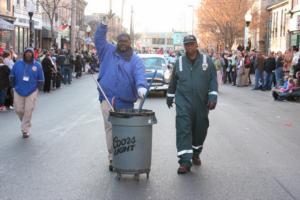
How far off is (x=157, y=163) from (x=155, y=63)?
14.3 m

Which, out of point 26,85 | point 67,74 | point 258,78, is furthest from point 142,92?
point 67,74

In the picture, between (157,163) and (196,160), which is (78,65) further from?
(196,160)

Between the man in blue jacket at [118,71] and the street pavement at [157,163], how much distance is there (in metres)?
0.85

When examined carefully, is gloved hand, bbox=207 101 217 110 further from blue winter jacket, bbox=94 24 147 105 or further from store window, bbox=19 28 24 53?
store window, bbox=19 28 24 53

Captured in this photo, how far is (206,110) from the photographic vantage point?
7.98 metres

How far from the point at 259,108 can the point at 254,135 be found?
650 centimetres

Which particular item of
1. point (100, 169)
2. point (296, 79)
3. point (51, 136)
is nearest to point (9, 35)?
point (296, 79)

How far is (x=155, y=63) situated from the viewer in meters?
22.6

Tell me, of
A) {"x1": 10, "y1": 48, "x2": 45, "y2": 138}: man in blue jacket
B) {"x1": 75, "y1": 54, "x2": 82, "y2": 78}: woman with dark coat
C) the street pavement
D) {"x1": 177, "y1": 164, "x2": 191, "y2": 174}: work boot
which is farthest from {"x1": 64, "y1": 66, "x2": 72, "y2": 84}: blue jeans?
{"x1": 177, "y1": 164, "x2": 191, "y2": 174}: work boot

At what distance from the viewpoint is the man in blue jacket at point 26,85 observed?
11.2 metres

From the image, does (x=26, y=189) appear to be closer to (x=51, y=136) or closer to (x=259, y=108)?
(x=51, y=136)

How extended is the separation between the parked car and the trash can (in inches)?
540

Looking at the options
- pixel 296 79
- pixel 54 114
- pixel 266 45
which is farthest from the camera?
pixel 266 45

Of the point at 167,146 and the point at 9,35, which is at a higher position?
the point at 9,35
